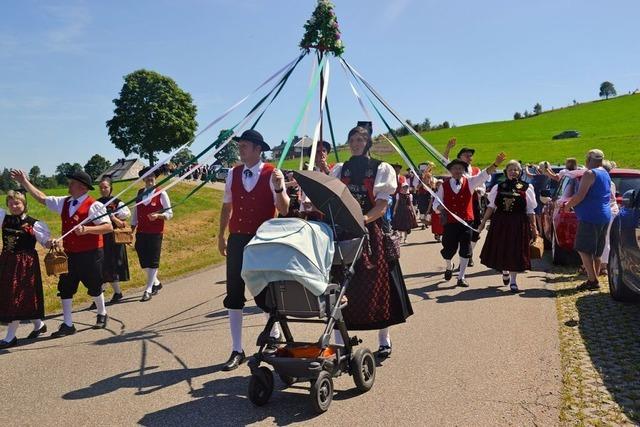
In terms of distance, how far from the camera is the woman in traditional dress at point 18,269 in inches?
247

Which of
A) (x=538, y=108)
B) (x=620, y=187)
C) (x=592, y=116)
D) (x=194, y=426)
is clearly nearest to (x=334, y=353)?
(x=194, y=426)

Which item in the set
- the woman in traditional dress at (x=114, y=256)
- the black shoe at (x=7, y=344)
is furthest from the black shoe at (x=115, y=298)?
the black shoe at (x=7, y=344)

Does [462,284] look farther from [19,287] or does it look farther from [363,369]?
[19,287]

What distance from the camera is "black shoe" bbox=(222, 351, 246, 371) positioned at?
5.29 meters

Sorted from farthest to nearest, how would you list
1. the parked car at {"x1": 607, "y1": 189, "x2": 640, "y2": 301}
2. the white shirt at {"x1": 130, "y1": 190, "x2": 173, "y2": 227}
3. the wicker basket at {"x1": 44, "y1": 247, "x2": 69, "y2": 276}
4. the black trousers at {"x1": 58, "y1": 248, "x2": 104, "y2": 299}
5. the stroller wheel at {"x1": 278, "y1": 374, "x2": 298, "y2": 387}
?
the white shirt at {"x1": 130, "y1": 190, "x2": 173, "y2": 227} → the black trousers at {"x1": 58, "y1": 248, "x2": 104, "y2": 299} → the parked car at {"x1": 607, "y1": 189, "x2": 640, "y2": 301} → the wicker basket at {"x1": 44, "y1": 247, "x2": 69, "y2": 276} → the stroller wheel at {"x1": 278, "y1": 374, "x2": 298, "y2": 387}

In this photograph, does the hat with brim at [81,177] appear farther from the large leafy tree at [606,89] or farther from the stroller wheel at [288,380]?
the large leafy tree at [606,89]

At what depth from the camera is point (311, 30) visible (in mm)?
7316

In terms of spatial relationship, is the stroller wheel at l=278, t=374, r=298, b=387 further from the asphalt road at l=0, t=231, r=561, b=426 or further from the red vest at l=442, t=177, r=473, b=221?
the red vest at l=442, t=177, r=473, b=221

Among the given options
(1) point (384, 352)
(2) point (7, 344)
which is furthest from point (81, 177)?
(1) point (384, 352)

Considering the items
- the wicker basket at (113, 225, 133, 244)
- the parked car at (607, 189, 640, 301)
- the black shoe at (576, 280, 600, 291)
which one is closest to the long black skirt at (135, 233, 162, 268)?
the wicker basket at (113, 225, 133, 244)

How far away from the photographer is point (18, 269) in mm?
6375

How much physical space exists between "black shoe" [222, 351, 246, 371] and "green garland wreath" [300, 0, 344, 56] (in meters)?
3.98

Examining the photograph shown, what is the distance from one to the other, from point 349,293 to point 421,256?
296 inches

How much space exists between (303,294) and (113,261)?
18.4 ft
